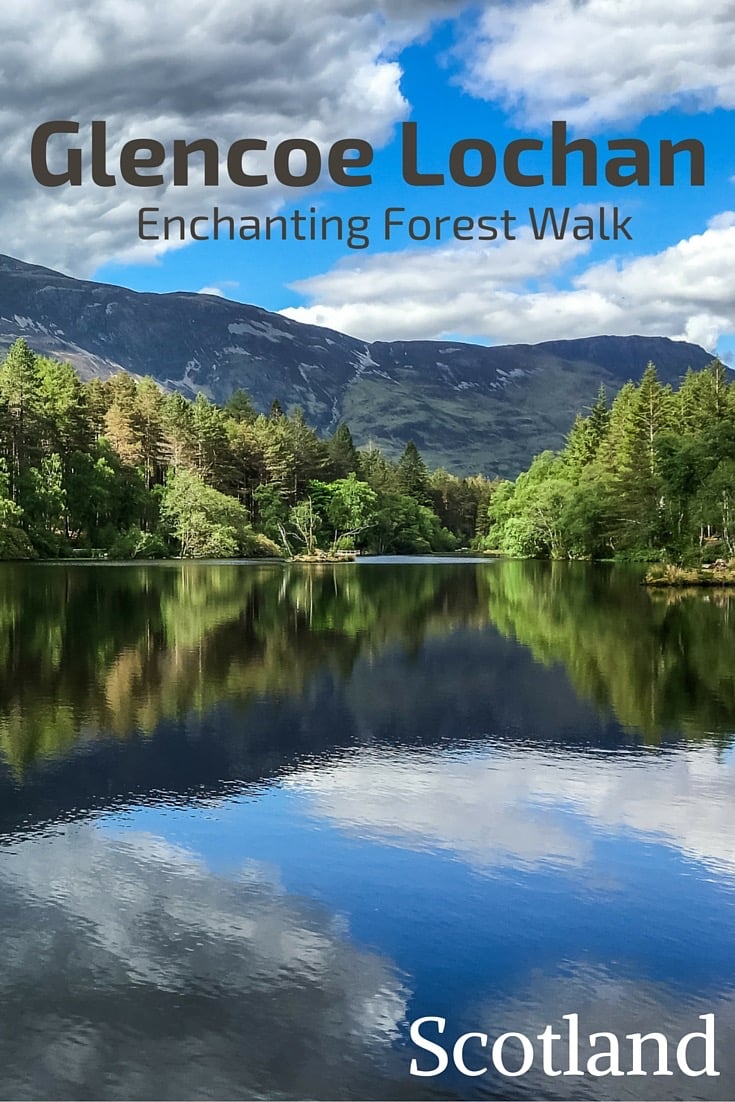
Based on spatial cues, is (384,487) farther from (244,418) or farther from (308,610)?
(308,610)

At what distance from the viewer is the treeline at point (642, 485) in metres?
64.9

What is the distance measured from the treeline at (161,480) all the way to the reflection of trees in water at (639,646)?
180 ft

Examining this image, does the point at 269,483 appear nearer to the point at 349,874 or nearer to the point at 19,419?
the point at 19,419

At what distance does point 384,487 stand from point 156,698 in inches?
5895

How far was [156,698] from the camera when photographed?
63.4 ft

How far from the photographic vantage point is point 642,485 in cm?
8375

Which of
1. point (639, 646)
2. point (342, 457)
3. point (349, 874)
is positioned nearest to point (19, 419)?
point (342, 457)

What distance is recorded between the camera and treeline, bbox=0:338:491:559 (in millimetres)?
94375

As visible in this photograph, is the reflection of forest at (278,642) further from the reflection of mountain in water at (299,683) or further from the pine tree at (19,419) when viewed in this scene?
the pine tree at (19,419)

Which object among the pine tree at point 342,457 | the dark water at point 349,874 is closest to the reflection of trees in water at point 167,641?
the dark water at point 349,874

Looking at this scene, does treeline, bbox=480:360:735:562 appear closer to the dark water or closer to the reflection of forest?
the reflection of forest

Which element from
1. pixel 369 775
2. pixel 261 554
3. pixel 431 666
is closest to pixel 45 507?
pixel 261 554

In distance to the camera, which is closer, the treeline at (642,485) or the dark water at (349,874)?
the dark water at (349,874)

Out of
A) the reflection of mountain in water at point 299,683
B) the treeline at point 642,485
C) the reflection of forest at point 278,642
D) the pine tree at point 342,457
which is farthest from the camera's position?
→ the pine tree at point 342,457
